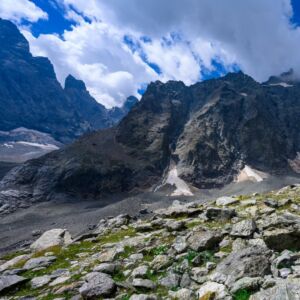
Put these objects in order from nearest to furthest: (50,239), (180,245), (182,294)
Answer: (182,294)
(180,245)
(50,239)

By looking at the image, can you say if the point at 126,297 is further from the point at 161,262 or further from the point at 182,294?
the point at 161,262

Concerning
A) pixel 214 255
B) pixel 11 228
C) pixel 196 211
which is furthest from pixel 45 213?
pixel 214 255

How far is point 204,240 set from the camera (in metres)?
17.5

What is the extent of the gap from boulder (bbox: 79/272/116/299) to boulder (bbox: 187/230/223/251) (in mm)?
4948

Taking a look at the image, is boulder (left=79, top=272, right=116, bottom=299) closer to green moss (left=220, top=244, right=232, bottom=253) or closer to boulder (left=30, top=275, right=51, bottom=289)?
boulder (left=30, top=275, right=51, bottom=289)

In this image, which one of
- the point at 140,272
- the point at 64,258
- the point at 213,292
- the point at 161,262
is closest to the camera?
the point at 213,292

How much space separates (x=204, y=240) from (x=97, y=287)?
19.9 ft

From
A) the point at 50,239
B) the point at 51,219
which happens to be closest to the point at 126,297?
the point at 50,239

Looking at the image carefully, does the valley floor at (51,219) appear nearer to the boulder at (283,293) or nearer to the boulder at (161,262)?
the boulder at (161,262)

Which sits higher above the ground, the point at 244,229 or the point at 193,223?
the point at 244,229

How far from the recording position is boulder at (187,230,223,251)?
17.3 meters

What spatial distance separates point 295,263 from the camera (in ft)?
45.9

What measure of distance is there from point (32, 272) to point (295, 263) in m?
13.4

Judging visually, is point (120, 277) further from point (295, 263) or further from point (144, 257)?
point (295, 263)
